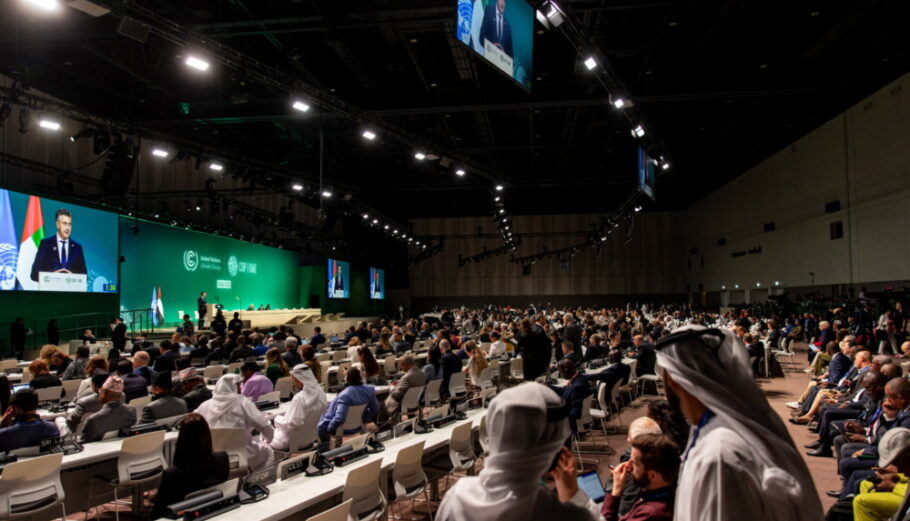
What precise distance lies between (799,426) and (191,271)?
1933 cm

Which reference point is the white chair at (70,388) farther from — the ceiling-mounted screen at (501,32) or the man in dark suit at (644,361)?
the man in dark suit at (644,361)

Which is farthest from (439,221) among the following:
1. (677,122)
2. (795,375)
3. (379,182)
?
(795,375)

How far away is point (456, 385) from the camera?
9078 mm

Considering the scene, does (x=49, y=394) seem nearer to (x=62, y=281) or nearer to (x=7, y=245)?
(x=7, y=245)

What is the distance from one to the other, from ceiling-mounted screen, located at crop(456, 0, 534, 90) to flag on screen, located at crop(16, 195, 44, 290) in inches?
465

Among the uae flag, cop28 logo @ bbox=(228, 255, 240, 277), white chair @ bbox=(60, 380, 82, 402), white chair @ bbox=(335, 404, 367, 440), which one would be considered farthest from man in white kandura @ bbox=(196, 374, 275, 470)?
cop28 logo @ bbox=(228, 255, 240, 277)

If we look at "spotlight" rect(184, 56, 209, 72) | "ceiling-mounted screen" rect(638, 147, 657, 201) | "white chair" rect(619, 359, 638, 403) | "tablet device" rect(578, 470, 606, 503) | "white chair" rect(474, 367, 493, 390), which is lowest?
"white chair" rect(619, 359, 638, 403)

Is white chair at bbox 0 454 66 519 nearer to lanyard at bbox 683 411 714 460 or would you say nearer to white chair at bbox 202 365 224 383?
lanyard at bbox 683 411 714 460

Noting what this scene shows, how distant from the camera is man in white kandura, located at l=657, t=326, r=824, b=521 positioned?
139 cm

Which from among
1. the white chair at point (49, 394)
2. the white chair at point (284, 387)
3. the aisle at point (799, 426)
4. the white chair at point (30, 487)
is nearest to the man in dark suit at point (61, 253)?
the white chair at point (49, 394)

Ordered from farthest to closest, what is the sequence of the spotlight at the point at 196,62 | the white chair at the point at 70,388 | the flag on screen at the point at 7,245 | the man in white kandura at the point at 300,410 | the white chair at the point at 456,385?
the flag on screen at the point at 7,245
the white chair at the point at 456,385
the spotlight at the point at 196,62
the white chair at the point at 70,388
the man in white kandura at the point at 300,410

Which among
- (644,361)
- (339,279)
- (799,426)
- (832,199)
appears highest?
(832,199)

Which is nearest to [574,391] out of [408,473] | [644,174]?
[408,473]

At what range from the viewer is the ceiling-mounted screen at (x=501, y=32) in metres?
6.39
